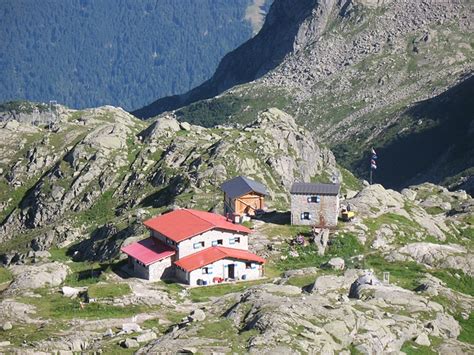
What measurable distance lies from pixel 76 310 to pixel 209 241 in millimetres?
20092

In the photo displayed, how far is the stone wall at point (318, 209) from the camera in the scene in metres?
113

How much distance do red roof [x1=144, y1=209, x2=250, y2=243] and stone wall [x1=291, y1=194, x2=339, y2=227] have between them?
10.6m

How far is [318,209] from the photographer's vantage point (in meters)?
114

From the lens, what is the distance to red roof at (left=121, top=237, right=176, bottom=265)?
97.5 metres

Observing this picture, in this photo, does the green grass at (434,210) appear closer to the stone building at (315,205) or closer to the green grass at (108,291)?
the stone building at (315,205)

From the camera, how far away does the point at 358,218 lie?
11731 centimetres

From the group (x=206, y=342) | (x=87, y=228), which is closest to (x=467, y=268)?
(x=206, y=342)

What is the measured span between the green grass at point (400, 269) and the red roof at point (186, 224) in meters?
13.1

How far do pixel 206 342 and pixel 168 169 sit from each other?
112 metres

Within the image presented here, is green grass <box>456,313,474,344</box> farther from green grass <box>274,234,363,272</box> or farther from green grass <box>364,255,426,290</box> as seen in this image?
green grass <box>274,234,363,272</box>

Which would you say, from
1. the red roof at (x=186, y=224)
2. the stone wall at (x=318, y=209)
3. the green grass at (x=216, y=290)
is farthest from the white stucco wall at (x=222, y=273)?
the stone wall at (x=318, y=209)

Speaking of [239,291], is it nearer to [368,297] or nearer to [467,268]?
[368,297]

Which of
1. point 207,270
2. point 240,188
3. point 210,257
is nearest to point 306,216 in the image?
point 240,188

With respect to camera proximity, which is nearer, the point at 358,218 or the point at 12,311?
the point at 12,311
